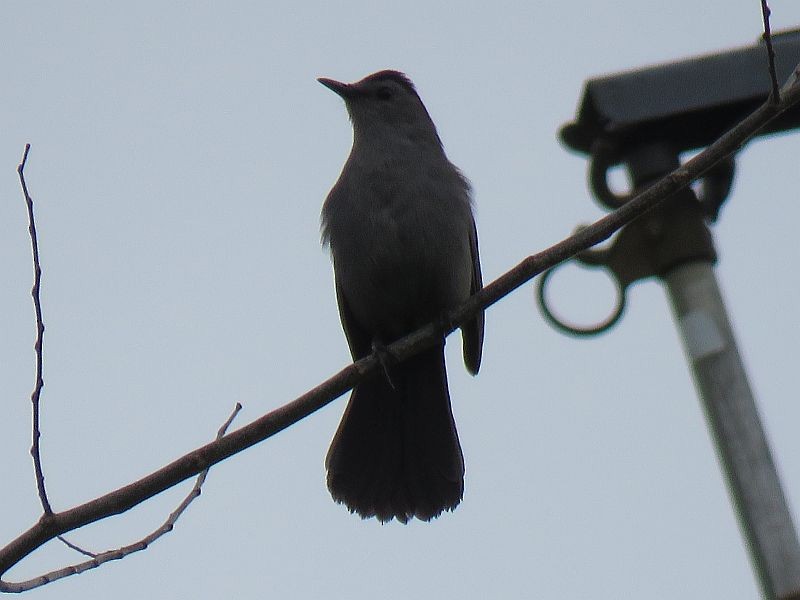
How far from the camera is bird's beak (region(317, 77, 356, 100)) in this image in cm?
588

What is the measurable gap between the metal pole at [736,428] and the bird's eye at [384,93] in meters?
1.88

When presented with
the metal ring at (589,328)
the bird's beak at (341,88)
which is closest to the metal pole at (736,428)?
the metal ring at (589,328)

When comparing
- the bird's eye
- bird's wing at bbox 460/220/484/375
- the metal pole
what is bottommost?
the metal pole

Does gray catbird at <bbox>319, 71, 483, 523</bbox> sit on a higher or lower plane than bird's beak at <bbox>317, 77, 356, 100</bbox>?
lower

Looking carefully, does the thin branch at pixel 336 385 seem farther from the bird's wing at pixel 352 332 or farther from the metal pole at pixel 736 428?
the bird's wing at pixel 352 332

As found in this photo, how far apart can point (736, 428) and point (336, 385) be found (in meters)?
1.46

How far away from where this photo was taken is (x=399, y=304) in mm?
5020

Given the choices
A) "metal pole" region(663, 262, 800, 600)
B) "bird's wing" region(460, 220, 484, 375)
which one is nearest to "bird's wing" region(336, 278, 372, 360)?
"bird's wing" region(460, 220, 484, 375)

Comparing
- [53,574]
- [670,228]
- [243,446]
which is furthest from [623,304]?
[53,574]

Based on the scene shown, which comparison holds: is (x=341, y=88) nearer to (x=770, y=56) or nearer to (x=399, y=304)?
(x=399, y=304)

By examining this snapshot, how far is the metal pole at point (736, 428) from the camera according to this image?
12.8 ft

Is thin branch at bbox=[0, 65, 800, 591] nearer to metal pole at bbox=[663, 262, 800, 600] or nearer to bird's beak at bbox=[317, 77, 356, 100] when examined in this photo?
metal pole at bbox=[663, 262, 800, 600]

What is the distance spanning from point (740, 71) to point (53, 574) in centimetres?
340

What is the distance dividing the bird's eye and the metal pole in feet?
6.17
